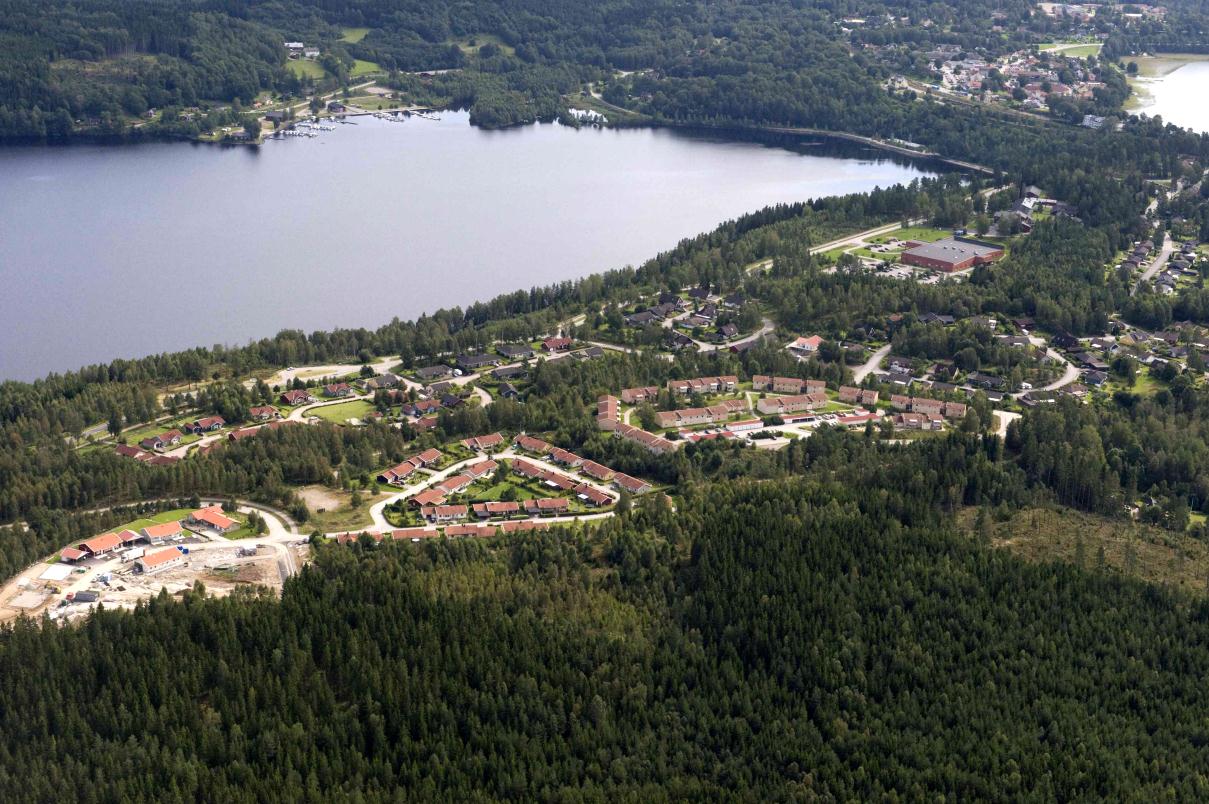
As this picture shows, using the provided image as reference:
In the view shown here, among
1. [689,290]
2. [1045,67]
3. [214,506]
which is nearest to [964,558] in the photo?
[214,506]

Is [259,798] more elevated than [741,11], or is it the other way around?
[741,11]

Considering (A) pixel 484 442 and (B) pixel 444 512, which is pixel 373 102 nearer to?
(A) pixel 484 442

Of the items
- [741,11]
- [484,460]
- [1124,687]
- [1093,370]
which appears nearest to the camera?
[1124,687]

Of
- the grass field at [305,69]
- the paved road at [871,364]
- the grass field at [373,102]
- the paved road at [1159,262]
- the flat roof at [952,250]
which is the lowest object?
the paved road at [871,364]

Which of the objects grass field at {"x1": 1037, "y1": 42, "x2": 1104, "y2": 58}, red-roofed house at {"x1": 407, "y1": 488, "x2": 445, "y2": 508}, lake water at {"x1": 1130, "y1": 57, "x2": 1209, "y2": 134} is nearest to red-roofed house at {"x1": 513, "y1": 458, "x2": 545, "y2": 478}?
red-roofed house at {"x1": 407, "y1": 488, "x2": 445, "y2": 508}

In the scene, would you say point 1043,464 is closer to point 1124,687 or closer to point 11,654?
point 1124,687

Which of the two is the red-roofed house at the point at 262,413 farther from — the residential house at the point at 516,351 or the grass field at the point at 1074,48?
the grass field at the point at 1074,48

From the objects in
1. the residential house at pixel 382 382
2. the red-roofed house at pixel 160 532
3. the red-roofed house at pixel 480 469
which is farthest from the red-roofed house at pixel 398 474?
the residential house at pixel 382 382

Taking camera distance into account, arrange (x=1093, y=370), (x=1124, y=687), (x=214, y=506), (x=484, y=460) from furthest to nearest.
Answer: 1. (x=1093, y=370)
2. (x=484, y=460)
3. (x=214, y=506)
4. (x=1124, y=687)
